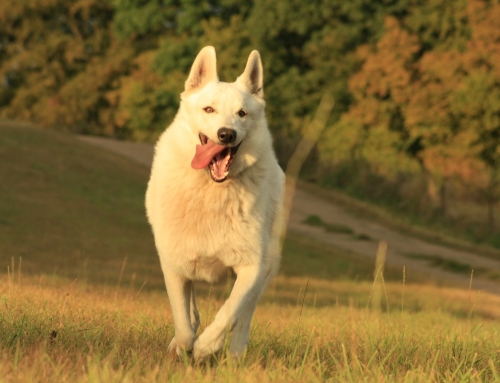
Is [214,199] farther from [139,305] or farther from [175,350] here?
[139,305]

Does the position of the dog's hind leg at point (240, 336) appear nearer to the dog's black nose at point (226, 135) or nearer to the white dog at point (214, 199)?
the white dog at point (214, 199)

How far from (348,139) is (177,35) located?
19080 mm

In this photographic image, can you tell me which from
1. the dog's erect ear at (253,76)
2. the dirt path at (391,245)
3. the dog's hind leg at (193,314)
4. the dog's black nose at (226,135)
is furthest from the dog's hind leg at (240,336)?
the dirt path at (391,245)

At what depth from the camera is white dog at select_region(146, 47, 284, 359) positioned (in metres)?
5.76

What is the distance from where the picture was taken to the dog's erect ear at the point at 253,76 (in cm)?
639

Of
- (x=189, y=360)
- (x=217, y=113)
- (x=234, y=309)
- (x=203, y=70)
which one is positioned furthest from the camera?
(x=203, y=70)

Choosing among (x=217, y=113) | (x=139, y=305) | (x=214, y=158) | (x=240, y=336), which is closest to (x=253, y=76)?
(x=217, y=113)

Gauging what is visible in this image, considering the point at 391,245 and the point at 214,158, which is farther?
the point at 391,245

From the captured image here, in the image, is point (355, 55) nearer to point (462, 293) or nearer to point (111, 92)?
point (111, 92)

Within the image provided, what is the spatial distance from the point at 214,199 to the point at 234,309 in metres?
0.83

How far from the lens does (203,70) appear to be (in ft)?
20.8

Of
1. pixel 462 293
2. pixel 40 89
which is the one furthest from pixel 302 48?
pixel 462 293

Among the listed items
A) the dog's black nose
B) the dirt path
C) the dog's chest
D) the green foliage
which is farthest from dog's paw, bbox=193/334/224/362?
the green foliage

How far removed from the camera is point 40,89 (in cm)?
5997
